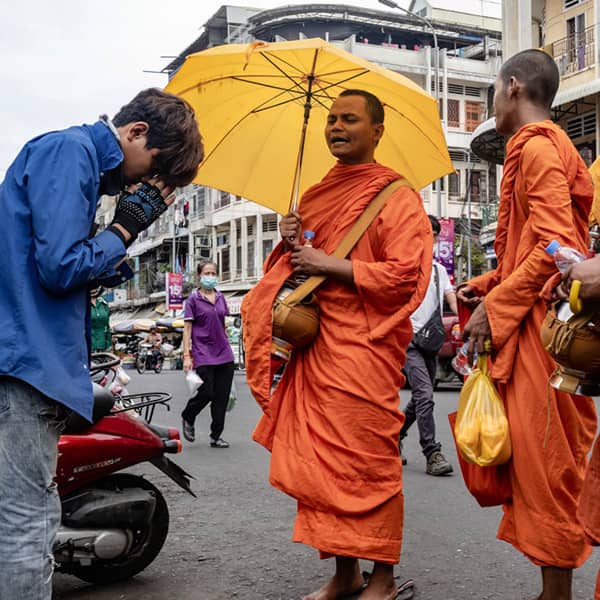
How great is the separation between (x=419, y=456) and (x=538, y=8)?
23271 millimetres

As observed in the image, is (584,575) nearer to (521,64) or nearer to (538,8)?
(521,64)

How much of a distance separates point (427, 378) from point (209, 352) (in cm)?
254

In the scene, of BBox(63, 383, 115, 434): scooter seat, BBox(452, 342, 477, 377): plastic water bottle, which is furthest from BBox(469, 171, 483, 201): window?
BBox(63, 383, 115, 434): scooter seat

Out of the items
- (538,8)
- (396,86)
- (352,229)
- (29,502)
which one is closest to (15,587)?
(29,502)

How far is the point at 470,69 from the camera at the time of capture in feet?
158

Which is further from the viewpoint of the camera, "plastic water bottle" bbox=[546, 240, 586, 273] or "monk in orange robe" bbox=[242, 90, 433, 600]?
"monk in orange robe" bbox=[242, 90, 433, 600]

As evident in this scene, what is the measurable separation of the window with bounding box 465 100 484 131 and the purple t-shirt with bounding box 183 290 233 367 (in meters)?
41.0

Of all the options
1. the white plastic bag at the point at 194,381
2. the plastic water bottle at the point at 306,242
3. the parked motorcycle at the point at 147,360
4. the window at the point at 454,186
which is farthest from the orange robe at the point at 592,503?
the window at the point at 454,186

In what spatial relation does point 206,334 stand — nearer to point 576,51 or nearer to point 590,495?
point 590,495

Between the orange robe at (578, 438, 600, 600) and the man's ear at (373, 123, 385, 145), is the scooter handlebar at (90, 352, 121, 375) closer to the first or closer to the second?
the man's ear at (373, 123, 385, 145)

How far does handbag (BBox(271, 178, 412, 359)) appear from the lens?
3.69 metres

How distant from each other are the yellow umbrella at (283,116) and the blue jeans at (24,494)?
241 cm

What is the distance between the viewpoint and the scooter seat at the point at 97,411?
3.78 metres

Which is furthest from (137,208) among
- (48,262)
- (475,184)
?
(475,184)
